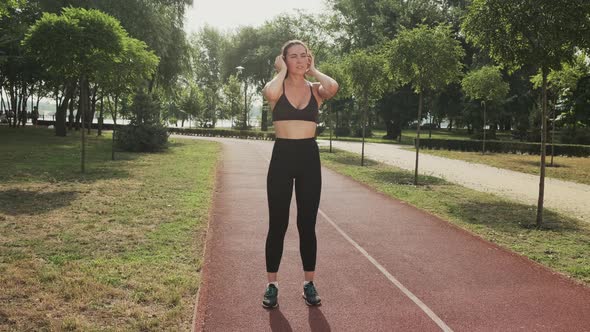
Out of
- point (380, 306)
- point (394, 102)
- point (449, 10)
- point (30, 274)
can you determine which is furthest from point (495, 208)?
point (449, 10)

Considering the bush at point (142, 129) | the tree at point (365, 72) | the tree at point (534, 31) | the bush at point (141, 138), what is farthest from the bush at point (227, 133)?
the tree at point (534, 31)

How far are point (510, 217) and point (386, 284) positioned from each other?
5663 mm

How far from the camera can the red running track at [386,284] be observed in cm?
417

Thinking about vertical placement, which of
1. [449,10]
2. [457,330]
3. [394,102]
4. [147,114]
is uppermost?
[449,10]

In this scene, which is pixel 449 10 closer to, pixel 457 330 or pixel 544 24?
pixel 544 24

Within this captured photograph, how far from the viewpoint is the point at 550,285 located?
534 centimetres

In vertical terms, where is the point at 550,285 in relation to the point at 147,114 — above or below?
below

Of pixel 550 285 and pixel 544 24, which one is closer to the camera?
pixel 550 285

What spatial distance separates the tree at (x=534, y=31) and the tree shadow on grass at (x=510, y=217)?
436 mm

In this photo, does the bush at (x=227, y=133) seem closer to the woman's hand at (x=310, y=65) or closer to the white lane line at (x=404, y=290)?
the white lane line at (x=404, y=290)

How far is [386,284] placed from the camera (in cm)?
512

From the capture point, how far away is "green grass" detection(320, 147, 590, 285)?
668 cm

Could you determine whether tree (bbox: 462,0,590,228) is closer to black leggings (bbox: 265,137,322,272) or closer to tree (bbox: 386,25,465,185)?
tree (bbox: 386,25,465,185)

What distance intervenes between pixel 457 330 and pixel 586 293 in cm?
210
